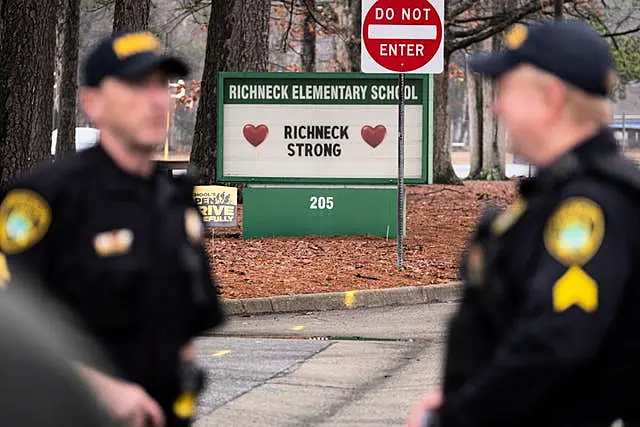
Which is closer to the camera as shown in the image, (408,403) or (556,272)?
(556,272)

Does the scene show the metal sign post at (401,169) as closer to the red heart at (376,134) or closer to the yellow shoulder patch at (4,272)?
the red heart at (376,134)

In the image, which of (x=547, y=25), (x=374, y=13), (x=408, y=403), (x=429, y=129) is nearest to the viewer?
(x=547, y=25)

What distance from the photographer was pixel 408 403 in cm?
982

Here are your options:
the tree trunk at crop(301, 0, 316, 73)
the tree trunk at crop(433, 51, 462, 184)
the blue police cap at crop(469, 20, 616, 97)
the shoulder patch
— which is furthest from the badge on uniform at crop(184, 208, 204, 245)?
the tree trunk at crop(433, 51, 462, 184)

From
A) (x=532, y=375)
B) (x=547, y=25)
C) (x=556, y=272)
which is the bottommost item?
(x=532, y=375)

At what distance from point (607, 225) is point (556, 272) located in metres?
0.16

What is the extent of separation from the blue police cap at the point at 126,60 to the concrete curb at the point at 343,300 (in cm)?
936

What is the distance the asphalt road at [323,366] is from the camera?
944 centimetres

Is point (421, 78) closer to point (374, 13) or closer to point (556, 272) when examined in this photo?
point (374, 13)

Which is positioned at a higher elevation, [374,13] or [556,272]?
[374,13]

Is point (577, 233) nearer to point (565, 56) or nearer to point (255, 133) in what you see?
point (565, 56)

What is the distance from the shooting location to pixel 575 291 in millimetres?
3783

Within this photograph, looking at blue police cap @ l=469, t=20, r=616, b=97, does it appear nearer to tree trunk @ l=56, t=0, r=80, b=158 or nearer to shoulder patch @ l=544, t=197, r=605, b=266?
shoulder patch @ l=544, t=197, r=605, b=266

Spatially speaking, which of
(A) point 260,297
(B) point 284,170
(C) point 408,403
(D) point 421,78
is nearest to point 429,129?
(D) point 421,78
